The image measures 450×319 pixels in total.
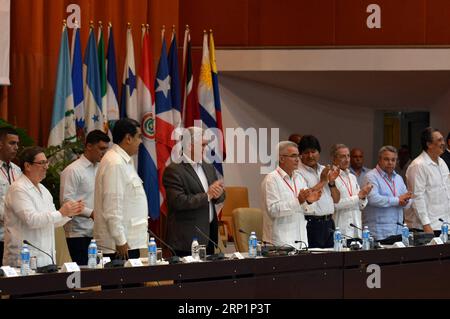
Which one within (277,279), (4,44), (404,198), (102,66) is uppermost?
(4,44)

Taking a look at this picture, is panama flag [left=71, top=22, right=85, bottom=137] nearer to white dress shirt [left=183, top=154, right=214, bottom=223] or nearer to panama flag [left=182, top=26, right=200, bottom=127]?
panama flag [left=182, top=26, right=200, bottom=127]

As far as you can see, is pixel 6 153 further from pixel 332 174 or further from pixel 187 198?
pixel 332 174

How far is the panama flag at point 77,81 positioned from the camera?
838 centimetres

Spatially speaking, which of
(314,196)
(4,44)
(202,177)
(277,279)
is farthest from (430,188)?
(4,44)

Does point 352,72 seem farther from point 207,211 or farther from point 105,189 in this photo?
point 105,189

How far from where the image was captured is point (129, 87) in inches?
341

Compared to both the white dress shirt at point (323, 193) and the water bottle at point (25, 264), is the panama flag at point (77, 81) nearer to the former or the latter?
the white dress shirt at point (323, 193)

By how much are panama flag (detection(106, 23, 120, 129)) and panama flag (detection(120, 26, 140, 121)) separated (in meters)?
0.07

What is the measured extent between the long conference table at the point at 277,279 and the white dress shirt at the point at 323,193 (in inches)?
37.0

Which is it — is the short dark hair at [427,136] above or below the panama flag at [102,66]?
below

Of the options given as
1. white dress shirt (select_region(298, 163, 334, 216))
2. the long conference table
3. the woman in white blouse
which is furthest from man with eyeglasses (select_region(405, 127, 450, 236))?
the long conference table

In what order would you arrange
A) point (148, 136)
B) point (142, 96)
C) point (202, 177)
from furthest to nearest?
point (142, 96), point (148, 136), point (202, 177)

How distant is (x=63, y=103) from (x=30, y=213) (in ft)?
11.5

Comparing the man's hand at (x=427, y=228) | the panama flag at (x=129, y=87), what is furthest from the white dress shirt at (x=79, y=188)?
the man's hand at (x=427, y=228)
